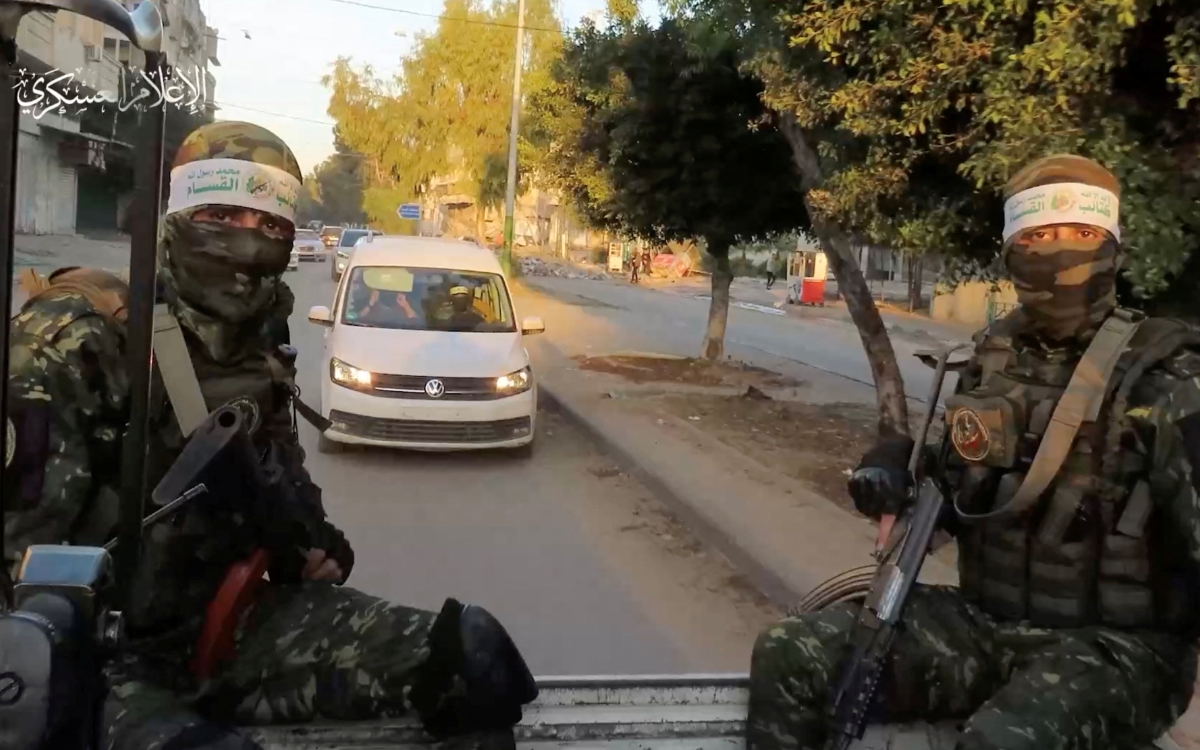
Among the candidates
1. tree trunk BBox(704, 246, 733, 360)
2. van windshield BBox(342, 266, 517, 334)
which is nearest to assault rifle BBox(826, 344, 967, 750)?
van windshield BBox(342, 266, 517, 334)

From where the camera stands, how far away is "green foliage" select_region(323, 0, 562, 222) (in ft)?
138

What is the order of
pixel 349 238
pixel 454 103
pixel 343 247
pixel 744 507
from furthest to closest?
pixel 454 103, pixel 349 238, pixel 343 247, pixel 744 507

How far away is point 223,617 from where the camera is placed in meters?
2.41

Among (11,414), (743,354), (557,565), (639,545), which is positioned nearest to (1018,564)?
(11,414)

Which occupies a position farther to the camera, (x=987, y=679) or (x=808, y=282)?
(x=808, y=282)

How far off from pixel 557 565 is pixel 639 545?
74 centimetres

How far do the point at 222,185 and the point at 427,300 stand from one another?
722 centimetres

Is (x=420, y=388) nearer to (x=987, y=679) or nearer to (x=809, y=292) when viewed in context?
(x=987, y=679)

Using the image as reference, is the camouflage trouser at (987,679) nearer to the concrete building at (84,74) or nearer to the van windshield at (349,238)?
the concrete building at (84,74)

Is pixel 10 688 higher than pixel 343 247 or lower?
lower

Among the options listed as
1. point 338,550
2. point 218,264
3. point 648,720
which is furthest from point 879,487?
point 218,264

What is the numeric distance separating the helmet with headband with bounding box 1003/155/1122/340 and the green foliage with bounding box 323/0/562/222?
3604 cm

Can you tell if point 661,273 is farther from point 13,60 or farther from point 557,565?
point 13,60

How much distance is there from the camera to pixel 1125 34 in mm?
4773
